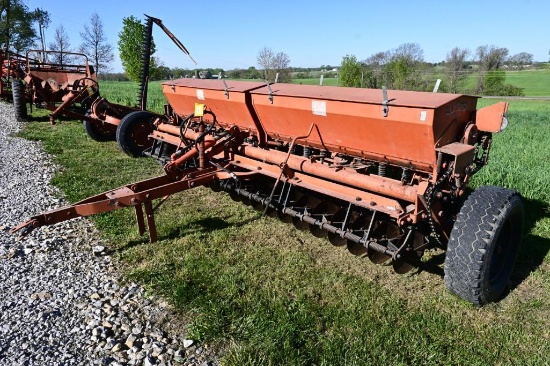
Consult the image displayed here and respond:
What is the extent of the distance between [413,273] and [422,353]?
4.01 ft

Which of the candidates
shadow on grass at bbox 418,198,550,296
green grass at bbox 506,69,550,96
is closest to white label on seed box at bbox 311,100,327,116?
shadow on grass at bbox 418,198,550,296

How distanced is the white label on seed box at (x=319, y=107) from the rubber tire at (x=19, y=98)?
33.2 feet

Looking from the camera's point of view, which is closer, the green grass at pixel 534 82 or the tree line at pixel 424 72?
the tree line at pixel 424 72

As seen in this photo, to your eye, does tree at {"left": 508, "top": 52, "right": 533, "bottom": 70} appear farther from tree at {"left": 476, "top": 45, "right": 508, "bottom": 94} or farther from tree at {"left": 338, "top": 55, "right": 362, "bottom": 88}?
tree at {"left": 338, "top": 55, "right": 362, "bottom": 88}

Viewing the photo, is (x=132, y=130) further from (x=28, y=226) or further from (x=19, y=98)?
(x=19, y=98)

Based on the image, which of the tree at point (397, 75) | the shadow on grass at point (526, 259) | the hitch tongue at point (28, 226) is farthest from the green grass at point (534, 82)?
the hitch tongue at point (28, 226)

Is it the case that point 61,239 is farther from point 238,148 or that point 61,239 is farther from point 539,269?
point 539,269

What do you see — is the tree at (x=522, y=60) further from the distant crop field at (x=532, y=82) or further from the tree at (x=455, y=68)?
the tree at (x=455, y=68)

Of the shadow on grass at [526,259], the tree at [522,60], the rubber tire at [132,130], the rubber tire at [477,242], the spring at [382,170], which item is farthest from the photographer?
the tree at [522,60]

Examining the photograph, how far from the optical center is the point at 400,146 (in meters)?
3.62

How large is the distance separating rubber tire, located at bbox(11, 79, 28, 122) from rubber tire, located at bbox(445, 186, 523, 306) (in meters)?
11.7

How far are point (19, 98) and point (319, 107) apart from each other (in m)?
10.7

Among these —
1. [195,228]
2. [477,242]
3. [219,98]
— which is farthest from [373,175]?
Result: [219,98]

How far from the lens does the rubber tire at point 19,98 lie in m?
11.0
